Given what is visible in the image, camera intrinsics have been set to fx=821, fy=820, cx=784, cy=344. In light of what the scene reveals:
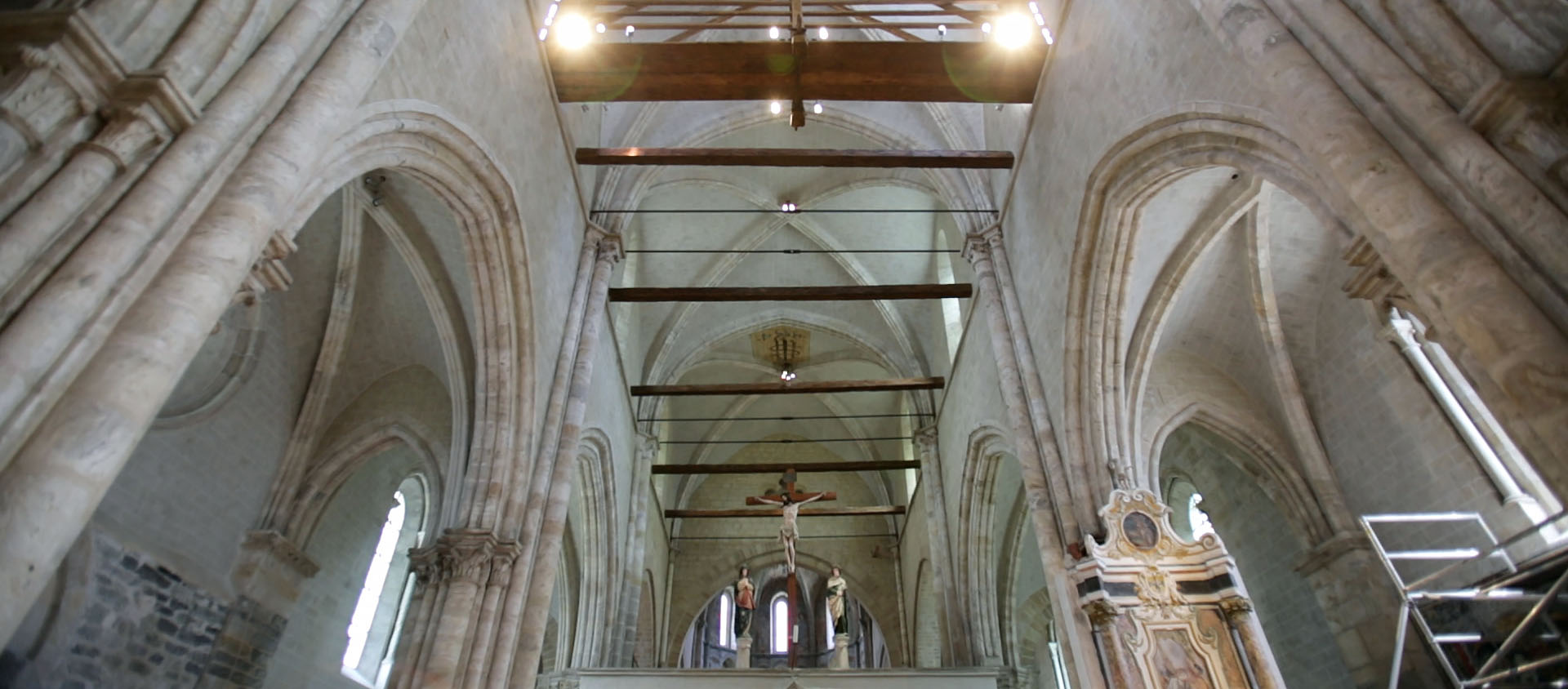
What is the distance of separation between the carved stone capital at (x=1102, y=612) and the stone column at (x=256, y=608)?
8.96 meters

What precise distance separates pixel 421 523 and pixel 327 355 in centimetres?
369

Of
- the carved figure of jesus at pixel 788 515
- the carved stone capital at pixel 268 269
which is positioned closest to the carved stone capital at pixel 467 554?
the carved stone capital at pixel 268 269

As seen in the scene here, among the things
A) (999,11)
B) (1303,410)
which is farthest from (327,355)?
(1303,410)

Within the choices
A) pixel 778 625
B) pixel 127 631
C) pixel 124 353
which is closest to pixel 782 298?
pixel 127 631

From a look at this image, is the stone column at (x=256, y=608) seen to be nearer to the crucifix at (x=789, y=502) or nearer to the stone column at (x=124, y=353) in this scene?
the crucifix at (x=789, y=502)

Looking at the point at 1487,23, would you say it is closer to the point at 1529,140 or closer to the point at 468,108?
the point at 1529,140

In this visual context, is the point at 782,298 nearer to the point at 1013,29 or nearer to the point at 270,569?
the point at 1013,29

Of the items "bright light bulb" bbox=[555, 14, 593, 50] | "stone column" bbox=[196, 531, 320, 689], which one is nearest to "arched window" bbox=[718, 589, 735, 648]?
"stone column" bbox=[196, 531, 320, 689]

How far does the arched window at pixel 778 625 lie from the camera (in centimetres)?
2969

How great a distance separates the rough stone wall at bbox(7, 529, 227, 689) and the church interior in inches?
1.6

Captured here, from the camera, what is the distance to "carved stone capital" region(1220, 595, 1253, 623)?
7301mm

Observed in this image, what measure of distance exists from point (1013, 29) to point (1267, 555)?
25.1ft

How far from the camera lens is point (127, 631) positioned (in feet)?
25.8

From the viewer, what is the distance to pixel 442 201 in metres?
7.83
